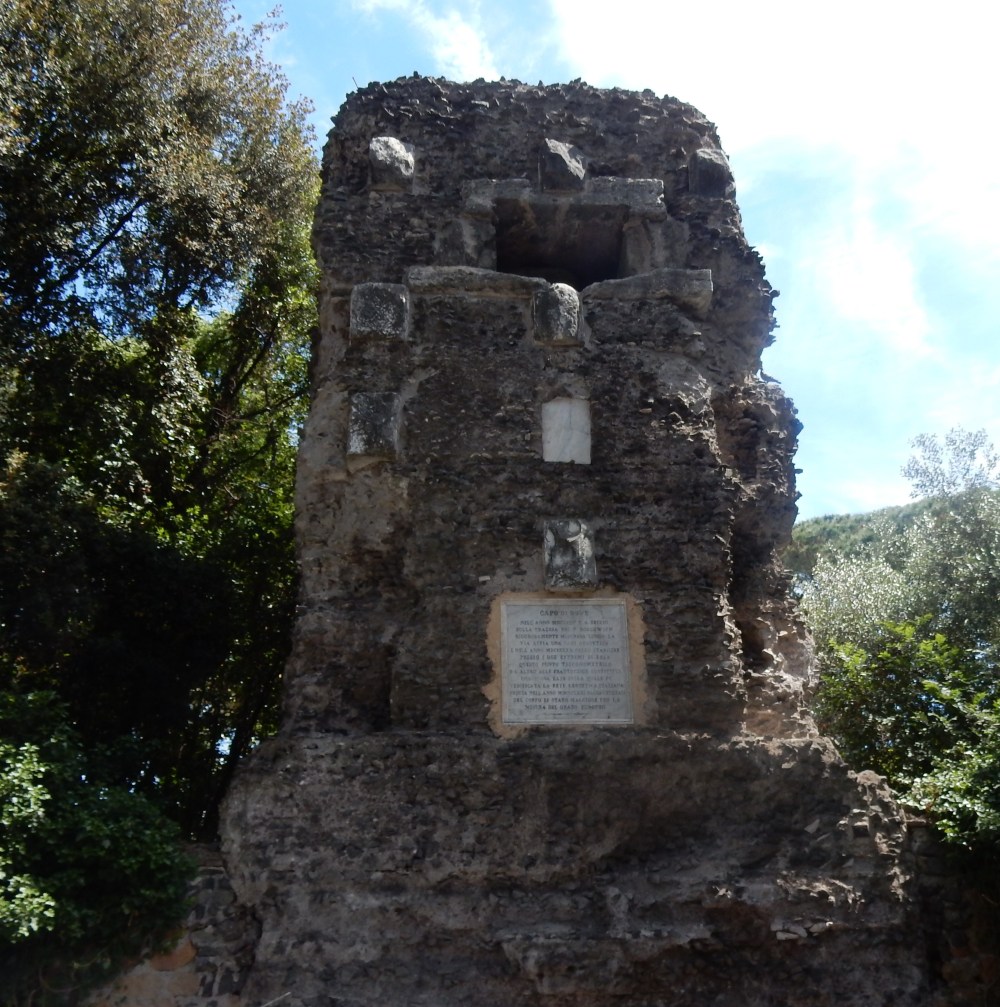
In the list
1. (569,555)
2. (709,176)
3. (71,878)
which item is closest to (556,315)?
(569,555)

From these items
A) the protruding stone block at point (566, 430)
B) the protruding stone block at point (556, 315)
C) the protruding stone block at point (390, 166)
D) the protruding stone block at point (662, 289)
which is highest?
the protruding stone block at point (390, 166)

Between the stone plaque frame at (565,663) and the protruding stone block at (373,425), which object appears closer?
the stone plaque frame at (565,663)

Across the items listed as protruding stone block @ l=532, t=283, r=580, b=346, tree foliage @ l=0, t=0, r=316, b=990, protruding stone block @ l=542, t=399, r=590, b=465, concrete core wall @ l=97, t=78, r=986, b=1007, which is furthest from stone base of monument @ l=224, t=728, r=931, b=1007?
protruding stone block @ l=532, t=283, r=580, b=346

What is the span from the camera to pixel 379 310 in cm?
681

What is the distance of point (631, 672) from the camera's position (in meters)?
5.98

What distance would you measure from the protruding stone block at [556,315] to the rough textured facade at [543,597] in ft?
0.07

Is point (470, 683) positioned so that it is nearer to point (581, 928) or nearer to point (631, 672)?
point (631, 672)

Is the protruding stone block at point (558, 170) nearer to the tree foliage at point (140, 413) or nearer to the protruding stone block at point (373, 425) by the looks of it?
the protruding stone block at point (373, 425)

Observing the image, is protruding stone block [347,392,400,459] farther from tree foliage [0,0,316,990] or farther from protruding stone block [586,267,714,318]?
tree foliage [0,0,316,990]

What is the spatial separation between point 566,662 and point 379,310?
2.53 m

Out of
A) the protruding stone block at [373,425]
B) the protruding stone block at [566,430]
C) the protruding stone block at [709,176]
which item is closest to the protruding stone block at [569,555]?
the protruding stone block at [566,430]

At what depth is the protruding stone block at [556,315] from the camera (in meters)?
6.80

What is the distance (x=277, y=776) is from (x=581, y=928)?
5.60 ft

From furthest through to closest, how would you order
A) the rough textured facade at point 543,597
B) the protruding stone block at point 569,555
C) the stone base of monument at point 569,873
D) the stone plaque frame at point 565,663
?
the protruding stone block at point 569,555 → the stone plaque frame at point 565,663 → the rough textured facade at point 543,597 → the stone base of monument at point 569,873
